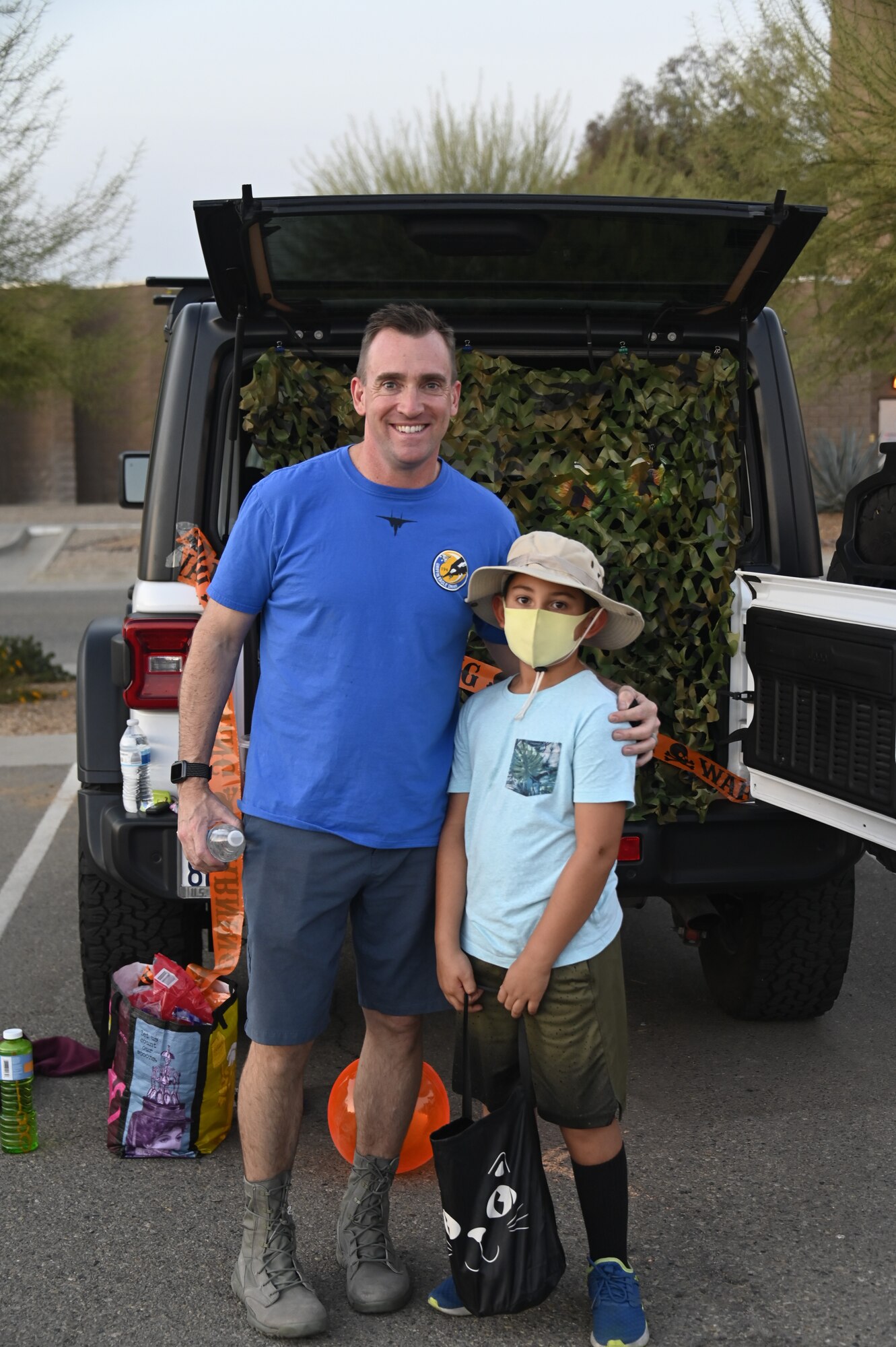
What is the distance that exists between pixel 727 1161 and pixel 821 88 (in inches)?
405

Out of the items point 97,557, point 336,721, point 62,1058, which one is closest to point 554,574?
point 336,721

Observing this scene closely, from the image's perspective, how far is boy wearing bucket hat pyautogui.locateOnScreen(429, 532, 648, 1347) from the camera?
267cm

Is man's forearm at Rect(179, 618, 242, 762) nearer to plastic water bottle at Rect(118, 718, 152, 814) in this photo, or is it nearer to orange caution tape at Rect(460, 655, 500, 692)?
plastic water bottle at Rect(118, 718, 152, 814)

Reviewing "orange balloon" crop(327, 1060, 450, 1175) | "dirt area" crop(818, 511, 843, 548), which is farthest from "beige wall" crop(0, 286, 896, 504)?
"orange balloon" crop(327, 1060, 450, 1175)

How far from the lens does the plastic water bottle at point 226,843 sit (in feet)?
9.16

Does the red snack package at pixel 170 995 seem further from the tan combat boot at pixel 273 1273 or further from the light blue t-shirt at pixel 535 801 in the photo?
the light blue t-shirt at pixel 535 801

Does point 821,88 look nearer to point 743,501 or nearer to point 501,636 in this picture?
point 743,501

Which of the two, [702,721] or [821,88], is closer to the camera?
[702,721]

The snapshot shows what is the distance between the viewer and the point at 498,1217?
8.73ft

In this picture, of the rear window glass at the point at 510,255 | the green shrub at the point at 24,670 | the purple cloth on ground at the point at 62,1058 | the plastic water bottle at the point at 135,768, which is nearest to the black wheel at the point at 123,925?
the purple cloth on ground at the point at 62,1058

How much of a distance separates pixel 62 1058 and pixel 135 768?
3.26ft

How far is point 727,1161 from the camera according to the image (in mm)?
3516

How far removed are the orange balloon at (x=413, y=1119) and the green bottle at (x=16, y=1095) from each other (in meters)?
0.75

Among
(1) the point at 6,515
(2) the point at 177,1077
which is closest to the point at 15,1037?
(2) the point at 177,1077
